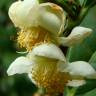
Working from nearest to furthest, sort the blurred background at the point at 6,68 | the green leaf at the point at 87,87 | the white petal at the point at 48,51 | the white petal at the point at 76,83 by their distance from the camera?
the white petal at the point at 48,51
the white petal at the point at 76,83
the green leaf at the point at 87,87
the blurred background at the point at 6,68

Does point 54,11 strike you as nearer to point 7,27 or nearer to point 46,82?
point 46,82

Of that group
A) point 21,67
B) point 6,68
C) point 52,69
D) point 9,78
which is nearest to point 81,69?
point 52,69

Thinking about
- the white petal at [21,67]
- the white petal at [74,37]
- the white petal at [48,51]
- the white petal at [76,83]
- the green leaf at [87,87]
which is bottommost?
the green leaf at [87,87]

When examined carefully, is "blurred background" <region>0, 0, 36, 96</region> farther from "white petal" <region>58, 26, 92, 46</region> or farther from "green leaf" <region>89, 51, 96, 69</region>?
"white petal" <region>58, 26, 92, 46</region>

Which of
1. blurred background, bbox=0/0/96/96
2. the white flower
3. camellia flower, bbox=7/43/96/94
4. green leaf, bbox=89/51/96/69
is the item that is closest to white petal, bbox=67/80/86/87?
camellia flower, bbox=7/43/96/94

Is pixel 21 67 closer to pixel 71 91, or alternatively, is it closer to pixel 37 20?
pixel 37 20

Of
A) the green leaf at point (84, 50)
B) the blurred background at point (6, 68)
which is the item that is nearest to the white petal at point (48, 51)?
the green leaf at point (84, 50)

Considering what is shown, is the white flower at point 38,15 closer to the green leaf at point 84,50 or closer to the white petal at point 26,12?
the white petal at point 26,12
